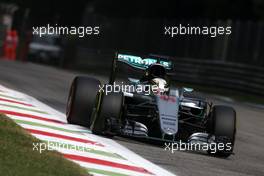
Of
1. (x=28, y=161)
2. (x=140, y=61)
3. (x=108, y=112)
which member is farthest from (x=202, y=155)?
(x=28, y=161)

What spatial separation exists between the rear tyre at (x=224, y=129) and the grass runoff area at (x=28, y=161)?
314cm

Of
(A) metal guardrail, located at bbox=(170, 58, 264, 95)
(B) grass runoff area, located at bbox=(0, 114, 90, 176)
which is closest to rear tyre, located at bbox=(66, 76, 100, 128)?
(B) grass runoff area, located at bbox=(0, 114, 90, 176)

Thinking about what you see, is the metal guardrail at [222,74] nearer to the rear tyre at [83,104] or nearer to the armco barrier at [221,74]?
the armco barrier at [221,74]

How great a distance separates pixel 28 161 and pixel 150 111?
13.9ft

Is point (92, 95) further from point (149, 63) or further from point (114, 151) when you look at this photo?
point (114, 151)

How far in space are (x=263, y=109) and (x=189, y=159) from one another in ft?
48.7

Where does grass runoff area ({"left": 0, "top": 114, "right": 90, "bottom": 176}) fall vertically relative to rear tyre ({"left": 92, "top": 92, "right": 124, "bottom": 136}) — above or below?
below

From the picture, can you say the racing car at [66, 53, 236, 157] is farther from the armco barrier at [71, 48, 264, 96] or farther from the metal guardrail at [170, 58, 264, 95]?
the metal guardrail at [170, 58, 264, 95]

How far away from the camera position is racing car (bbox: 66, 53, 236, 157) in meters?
13.2

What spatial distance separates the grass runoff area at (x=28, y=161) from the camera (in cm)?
912

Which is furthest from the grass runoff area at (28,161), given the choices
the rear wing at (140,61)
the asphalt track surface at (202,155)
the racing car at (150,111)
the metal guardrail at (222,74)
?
the metal guardrail at (222,74)

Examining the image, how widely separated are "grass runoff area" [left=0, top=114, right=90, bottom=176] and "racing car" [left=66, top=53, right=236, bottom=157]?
2.17m

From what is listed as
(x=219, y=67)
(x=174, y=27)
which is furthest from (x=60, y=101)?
(x=174, y=27)

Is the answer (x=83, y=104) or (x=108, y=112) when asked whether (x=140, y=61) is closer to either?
(x=83, y=104)
